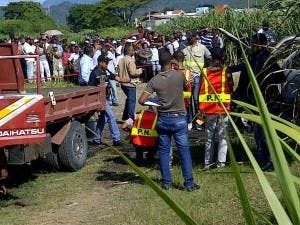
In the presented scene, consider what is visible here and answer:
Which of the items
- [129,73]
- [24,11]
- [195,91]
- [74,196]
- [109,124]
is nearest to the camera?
[74,196]

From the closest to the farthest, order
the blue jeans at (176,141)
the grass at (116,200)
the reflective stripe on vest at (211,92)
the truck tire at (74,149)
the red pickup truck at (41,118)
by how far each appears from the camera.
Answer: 1. the grass at (116,200)
2. the red pickup truck at (41,118)
3. the blue jeans at (176,141)
4. the reflective stripe on vest at (211,92)
5. the truck tire at (74,149)

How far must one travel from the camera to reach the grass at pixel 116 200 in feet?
22.1

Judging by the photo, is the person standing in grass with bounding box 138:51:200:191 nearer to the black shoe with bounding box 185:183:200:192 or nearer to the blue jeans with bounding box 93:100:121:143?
the black shoe with bounding box 185:183:200:192

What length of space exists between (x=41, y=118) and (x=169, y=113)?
147 centimetres

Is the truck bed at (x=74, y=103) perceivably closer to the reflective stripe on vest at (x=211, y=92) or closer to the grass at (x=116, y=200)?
the grass at (x=116, y=200)

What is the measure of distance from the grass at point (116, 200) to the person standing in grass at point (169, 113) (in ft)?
1.06

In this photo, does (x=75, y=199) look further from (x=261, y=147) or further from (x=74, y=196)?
(x=261, y=147)

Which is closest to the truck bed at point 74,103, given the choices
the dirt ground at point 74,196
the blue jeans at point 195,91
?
the dirt ground at point 74,196

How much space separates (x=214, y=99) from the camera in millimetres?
8242

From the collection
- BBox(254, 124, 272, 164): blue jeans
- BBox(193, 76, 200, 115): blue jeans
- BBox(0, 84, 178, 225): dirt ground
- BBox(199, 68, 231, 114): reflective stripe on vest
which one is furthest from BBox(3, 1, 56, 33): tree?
BBox(199, 68, 231, 114): reflective stripe on vest

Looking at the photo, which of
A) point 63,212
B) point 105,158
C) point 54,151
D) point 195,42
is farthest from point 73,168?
point 195,42

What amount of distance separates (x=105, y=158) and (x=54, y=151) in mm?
1332

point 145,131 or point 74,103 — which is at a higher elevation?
point 74,103

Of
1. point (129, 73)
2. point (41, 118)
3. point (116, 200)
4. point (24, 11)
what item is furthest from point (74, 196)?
point (24, 11)
